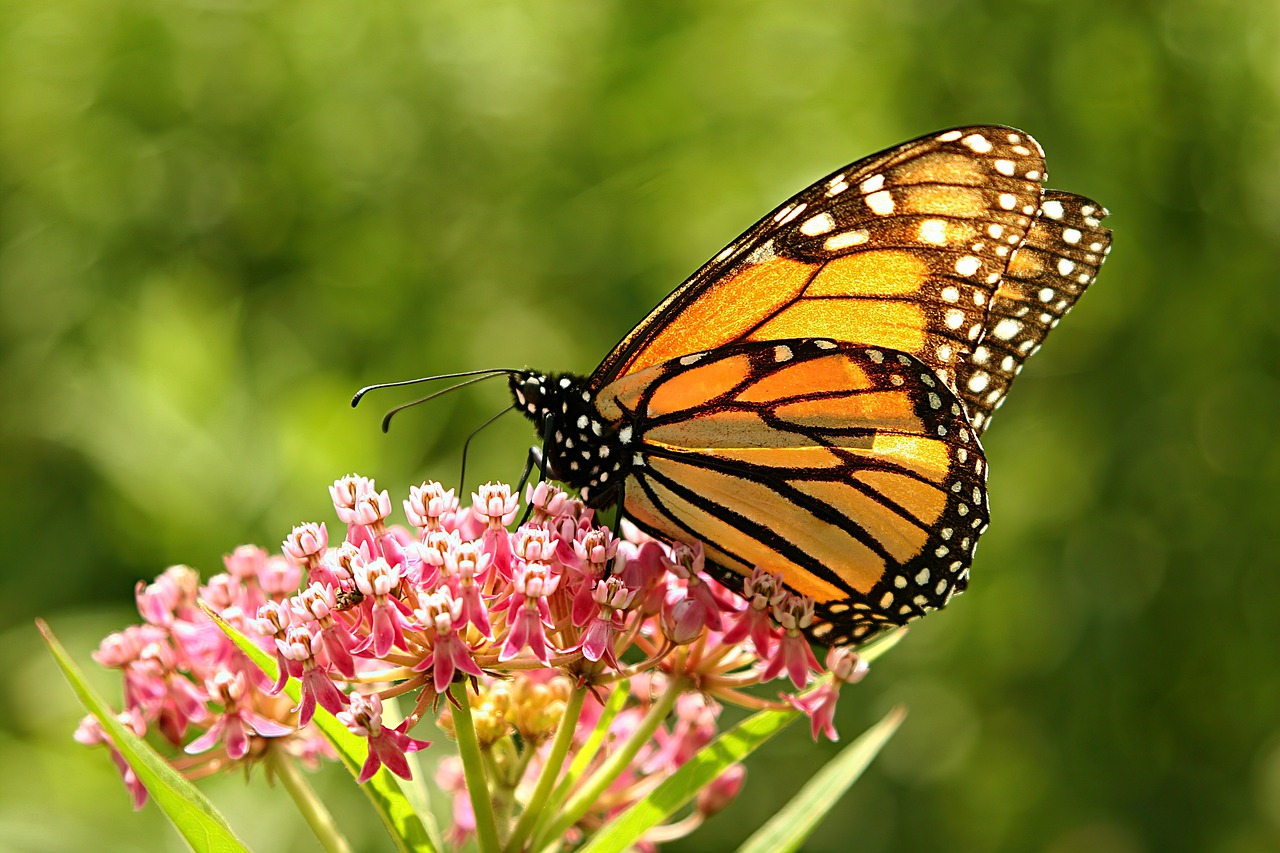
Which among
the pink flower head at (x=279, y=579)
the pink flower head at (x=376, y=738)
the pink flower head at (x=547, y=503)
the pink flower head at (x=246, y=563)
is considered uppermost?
the pink flower head at (x=246, y=563)

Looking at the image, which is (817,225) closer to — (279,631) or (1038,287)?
(1038,287)

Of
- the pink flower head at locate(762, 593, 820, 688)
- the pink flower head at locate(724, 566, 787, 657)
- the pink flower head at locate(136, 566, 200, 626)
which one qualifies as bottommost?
the pink flower head at locate(762, 593, 820, 688)

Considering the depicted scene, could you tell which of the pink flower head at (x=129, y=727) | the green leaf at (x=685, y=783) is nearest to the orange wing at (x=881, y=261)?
the green leaf at (x=685, y=783)

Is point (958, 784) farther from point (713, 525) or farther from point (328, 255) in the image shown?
point (328, 255)

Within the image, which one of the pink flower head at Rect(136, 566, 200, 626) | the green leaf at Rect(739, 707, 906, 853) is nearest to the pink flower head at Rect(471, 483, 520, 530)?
the pink flower head at Rect(136, 566, 200, 626)

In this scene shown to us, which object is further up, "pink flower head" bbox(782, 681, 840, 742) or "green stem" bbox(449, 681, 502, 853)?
"green stem" bbox(449, 681, 502, 853)

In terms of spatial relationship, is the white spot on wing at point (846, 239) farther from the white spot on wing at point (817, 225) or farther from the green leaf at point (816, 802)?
the green leaf at point (816, 802)

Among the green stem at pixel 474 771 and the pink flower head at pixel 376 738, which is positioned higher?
the pink flower head at pixel 376 738

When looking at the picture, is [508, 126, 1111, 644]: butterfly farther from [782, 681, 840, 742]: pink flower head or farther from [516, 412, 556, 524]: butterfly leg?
[782, 681, 840, 742]: pink flower head

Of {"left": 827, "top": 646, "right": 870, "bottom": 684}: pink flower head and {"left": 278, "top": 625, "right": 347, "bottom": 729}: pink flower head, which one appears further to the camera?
{"left": 827, "top": 646, "right": 870, "bottom": 684}: pink flower head
